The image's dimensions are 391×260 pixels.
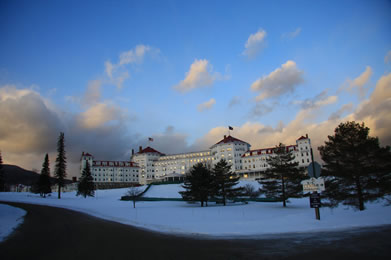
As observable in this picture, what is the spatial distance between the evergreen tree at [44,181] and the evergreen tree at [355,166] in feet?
285

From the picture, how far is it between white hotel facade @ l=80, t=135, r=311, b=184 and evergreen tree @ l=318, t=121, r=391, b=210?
316ft

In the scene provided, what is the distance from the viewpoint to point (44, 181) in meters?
86.0

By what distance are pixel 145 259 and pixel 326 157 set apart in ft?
71.0

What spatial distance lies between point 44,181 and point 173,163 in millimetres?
75600

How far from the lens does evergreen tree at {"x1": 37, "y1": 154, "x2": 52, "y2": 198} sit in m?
84.2

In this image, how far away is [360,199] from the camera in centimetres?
2130

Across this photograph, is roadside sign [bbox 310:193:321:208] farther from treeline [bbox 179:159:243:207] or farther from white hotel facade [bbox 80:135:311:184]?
white hotel facade [bbox 80:135:311:184]

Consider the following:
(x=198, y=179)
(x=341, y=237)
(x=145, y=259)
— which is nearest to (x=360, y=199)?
(x=341, y=237)

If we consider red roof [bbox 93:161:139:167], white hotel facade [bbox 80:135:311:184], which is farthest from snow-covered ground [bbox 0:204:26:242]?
red roof [bbox 93:161:139:167]

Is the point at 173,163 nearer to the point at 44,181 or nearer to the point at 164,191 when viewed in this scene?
the point at 164,191

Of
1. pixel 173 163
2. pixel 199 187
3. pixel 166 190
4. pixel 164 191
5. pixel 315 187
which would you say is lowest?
pixel 164 191

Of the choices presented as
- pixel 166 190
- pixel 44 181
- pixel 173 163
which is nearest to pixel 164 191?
pixel 166 190

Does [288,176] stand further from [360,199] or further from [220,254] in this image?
[220,254]

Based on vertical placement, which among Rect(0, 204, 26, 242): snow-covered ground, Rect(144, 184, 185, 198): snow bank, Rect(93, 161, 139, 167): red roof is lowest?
Rect(144, 184, 185, 198): snow bank
